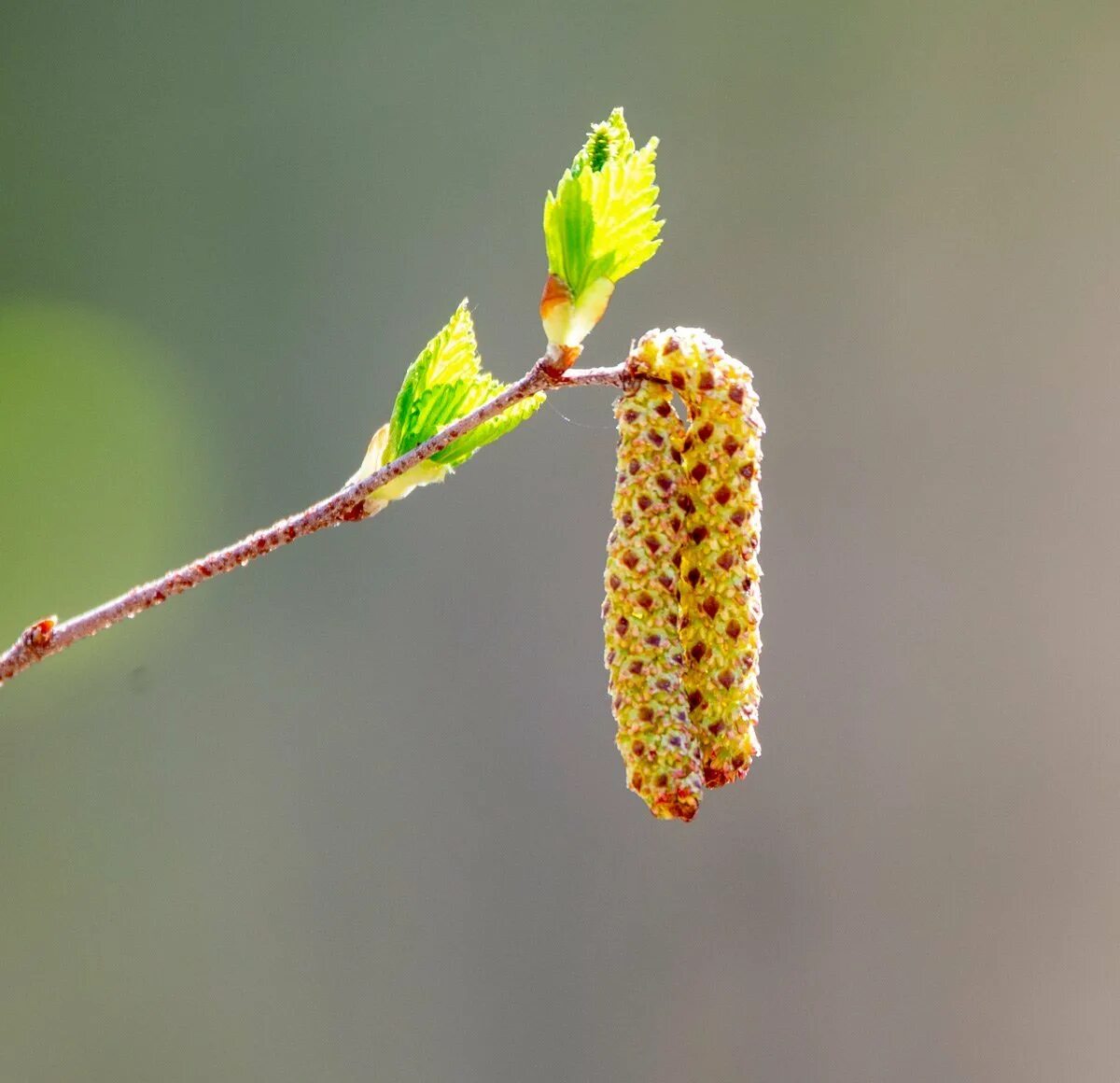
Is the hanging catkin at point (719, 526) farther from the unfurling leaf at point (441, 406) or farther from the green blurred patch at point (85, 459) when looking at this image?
the green blurred patch at point (85, 459)

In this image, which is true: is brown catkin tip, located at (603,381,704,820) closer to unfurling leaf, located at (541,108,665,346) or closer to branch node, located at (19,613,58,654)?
unfurling leaf, located at (541,108,665,346)

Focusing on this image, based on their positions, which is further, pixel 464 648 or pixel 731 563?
pixel 464 648

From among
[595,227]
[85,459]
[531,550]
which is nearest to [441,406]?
[595,227]

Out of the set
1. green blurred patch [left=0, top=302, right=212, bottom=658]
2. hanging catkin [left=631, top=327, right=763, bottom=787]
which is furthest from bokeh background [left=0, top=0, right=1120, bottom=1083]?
hanging catkin [left=631, top=327, right=763, bottom=787]

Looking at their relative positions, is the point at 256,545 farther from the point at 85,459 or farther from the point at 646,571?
the point at 85,459

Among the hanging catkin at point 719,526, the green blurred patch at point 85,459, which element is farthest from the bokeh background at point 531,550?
the hanging catkin at point 719,526

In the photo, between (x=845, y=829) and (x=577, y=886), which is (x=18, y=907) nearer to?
(x=577, y=886)

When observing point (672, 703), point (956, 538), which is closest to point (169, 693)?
point (956, 538)
